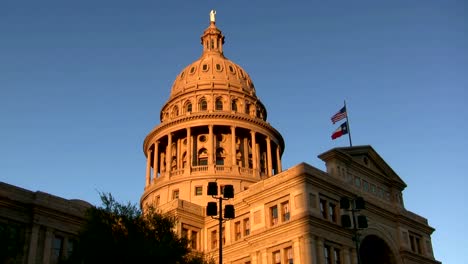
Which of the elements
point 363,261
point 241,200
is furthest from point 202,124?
point 363,261

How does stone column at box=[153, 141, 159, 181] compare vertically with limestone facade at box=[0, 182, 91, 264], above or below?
above

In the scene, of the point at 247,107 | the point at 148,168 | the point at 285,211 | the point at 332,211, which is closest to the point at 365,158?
the point at 332,211

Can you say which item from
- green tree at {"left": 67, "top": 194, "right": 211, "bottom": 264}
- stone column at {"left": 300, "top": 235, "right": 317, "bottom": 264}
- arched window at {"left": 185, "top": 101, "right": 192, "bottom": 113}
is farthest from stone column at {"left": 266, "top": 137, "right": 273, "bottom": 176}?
green tree at {"left": 67, "top": 194, "right": 211, "bottom": 264}

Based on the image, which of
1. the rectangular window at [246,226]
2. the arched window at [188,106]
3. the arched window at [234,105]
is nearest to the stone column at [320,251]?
the rectangular window at [246,226]

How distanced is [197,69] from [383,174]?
124 feet

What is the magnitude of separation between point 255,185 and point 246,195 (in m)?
1.37

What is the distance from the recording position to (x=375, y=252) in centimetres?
6084

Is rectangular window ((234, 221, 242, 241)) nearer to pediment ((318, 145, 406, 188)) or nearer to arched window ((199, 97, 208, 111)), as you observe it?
pediment ((318, 145, 406, 188))

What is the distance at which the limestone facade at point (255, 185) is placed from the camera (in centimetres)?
5191

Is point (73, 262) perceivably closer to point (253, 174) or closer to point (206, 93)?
point (253, 174)

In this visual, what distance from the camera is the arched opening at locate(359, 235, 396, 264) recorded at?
59.4 m

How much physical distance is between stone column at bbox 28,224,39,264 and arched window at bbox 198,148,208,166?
32662 millimetres

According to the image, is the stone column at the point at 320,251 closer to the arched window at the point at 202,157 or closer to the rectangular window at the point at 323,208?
the rectangular window at the point at 323,208

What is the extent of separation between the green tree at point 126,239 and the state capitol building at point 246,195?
22.3 ft
